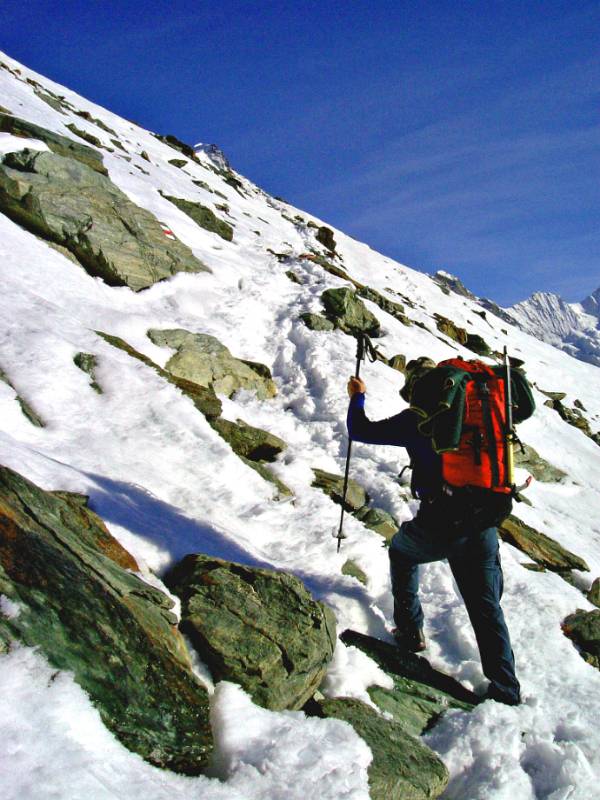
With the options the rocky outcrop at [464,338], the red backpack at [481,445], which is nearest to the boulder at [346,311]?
the red backpack at [481,445]

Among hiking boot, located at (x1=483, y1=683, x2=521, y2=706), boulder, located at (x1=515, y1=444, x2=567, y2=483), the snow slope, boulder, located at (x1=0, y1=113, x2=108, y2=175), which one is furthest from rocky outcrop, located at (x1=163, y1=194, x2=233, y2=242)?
hiking boot, located at (x1=483, y1=683, x2=521, y2=706)

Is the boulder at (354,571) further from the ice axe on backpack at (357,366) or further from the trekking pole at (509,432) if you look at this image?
the trekking pole at (509,432)

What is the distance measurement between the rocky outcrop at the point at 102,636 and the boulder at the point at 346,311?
43.0 feet

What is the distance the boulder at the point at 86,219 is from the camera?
13.9 m

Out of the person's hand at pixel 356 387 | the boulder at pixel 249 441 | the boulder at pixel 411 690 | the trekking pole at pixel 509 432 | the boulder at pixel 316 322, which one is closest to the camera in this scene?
the boulder at pixel 411 690

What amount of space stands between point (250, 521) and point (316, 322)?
9.48 m

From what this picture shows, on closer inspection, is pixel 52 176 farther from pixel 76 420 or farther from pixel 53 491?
pixel 53 491

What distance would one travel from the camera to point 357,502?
8.29m

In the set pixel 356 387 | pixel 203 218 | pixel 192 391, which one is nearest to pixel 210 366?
pixel 192 391

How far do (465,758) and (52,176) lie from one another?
16474 mm

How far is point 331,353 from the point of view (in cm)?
1400

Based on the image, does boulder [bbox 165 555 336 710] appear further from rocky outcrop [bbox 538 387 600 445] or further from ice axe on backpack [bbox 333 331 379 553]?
rocky outcrop [bbox 538 387 600 445]

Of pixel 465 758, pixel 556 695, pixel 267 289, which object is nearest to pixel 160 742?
pixel 465 758

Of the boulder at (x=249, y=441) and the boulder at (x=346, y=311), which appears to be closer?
the boulder at (x=249, y=441)
